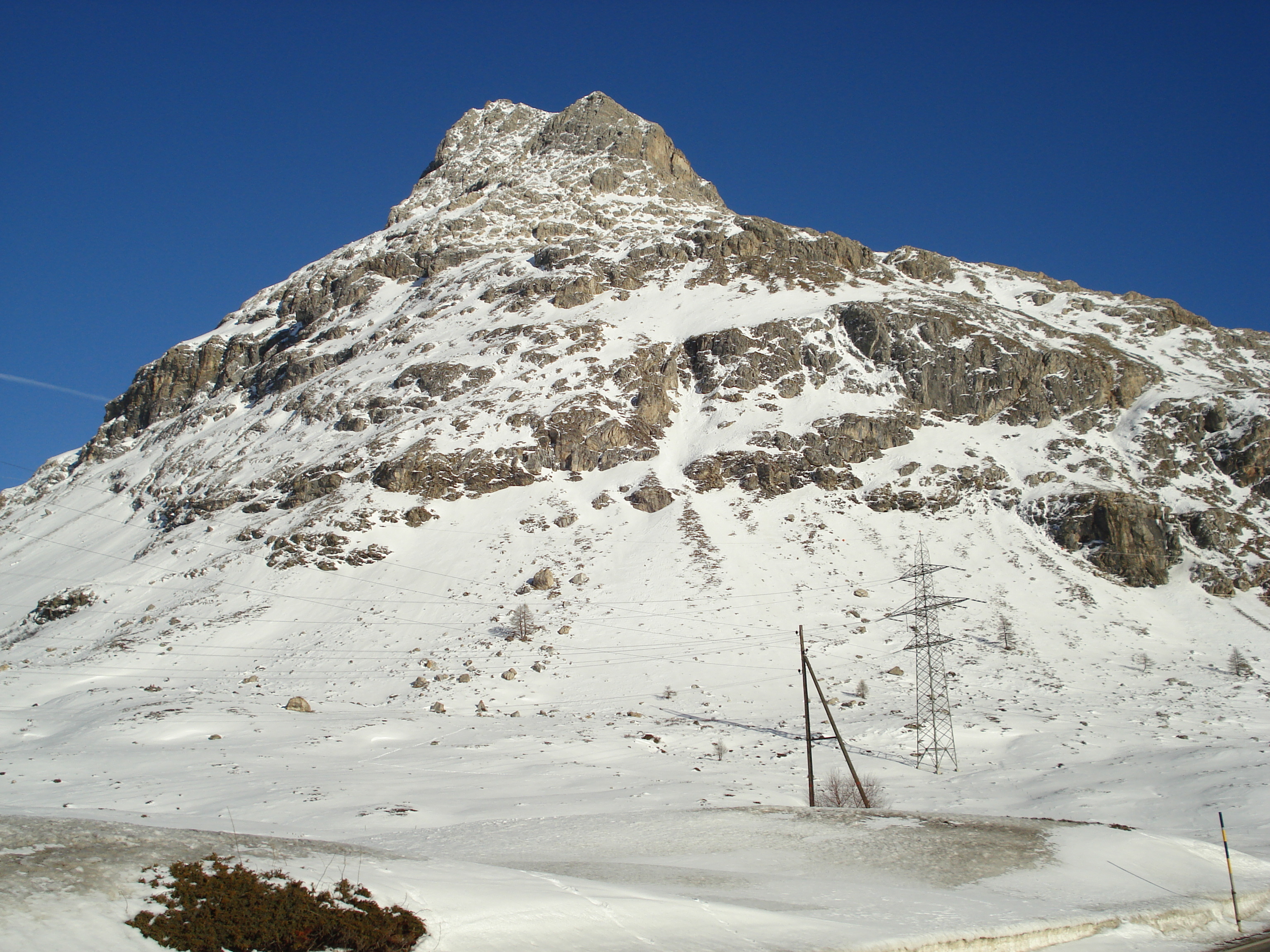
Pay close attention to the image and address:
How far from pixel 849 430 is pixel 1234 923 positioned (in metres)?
58.9

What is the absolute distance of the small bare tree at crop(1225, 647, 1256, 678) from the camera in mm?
43531

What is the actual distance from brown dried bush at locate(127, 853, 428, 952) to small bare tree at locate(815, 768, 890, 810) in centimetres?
1907

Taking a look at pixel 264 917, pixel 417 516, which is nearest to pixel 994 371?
pixel 417 516

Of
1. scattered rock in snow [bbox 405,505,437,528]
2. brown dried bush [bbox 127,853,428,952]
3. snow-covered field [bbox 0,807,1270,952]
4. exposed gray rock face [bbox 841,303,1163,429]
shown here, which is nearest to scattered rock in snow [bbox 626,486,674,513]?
scattered rock in snow [bbox 405,505,437,528]

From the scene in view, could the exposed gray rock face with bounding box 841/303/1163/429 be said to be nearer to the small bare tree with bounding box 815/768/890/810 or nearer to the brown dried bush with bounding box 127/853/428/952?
the small bare tree with bounding box 815/768/890/810

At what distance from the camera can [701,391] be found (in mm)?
78562

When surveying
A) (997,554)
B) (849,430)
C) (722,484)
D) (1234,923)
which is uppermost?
(849,430)

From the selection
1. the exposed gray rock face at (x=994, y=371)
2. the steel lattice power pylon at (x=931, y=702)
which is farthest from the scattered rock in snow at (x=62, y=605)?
the exposed gray rock face at (x=994, y=371)

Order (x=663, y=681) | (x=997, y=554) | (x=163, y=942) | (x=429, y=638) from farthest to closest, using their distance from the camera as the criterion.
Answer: (x=997, y=554) < (x=429, y=638) < (x=663, y=681) < (x=163, y=942)

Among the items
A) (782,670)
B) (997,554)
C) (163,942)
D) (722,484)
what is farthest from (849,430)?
(163,942)

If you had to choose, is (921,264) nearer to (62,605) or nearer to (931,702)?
(931,702)

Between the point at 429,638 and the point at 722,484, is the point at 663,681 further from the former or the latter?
the point at 722,484

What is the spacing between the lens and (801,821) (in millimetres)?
19703

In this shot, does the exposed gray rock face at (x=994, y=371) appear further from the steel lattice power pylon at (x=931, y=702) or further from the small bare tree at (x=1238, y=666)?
the steel lattice power pylon at (x=931, y=702)
